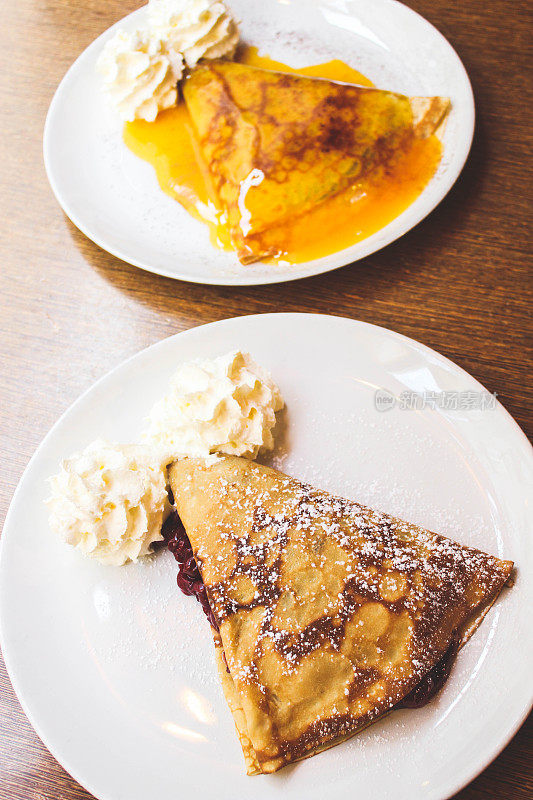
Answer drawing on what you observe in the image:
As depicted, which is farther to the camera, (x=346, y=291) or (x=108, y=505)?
(x=346, y=291)

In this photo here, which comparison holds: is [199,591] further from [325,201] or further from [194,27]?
[194,27]

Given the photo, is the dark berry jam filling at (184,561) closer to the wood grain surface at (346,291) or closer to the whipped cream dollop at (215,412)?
the whipped cream dollop at (215,412)

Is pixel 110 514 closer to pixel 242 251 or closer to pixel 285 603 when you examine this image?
pixel 285 603

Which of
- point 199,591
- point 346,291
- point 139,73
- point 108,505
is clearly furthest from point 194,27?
point 199,591

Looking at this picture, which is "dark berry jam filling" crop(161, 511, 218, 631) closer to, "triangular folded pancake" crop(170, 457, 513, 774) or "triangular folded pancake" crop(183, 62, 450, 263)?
"triangular folded pancake" crop(170, 457, 513, 774)

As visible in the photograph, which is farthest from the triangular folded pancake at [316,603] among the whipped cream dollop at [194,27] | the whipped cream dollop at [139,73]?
the whipped cream dollop at [194,27]

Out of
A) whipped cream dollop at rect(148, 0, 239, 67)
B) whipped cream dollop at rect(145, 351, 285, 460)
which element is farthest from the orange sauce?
whipped cream dollop at rect(145, 351, 285, 460)
